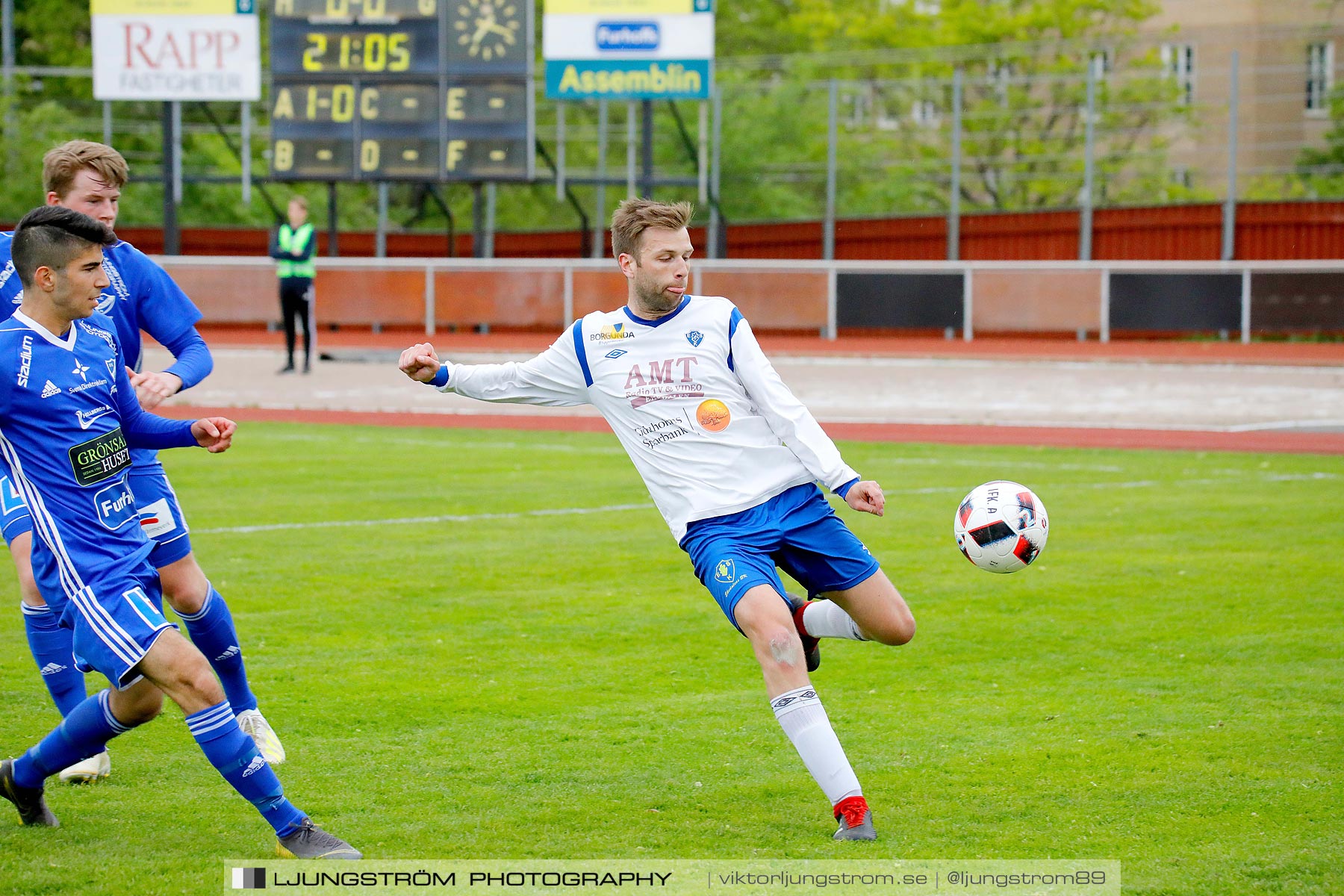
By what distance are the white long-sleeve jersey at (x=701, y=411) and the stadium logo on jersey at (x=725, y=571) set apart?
22 cm

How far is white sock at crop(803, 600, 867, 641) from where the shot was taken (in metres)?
5.30

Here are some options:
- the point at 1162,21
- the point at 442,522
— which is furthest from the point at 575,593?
the point at 1162,21

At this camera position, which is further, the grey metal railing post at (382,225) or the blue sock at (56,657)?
the grey metal railing post at (382,225)

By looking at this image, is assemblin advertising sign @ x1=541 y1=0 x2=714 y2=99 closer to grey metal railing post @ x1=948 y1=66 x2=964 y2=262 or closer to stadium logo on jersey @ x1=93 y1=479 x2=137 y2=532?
grey metal railing post @ x1=948 y1=66 x2=964 y2=262

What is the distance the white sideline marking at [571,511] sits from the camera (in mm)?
10117

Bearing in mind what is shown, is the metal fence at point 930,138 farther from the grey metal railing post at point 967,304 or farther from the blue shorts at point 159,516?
the blue shorts at point 159,516

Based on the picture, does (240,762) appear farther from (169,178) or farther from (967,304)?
Result: (169,178)

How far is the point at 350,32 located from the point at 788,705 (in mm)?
22840

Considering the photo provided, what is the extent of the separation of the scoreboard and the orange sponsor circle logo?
69.2 ft

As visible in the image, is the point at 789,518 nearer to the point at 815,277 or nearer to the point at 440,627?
the point at 440,627

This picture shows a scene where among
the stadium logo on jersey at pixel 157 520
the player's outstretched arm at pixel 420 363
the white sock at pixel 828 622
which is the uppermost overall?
the player's outstretched arm at pixel 420 363

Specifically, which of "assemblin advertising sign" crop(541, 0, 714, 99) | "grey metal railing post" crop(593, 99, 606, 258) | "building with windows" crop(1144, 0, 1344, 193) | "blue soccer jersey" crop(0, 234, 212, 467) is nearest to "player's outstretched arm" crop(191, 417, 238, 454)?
"blue soccer jersey" crop(0, 234, 212, 467)

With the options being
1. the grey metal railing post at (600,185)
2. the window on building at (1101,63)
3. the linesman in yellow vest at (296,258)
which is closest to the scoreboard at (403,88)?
the grey metal railing post at (600,185)

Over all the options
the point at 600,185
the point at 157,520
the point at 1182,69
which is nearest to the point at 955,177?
the point at 600,185
